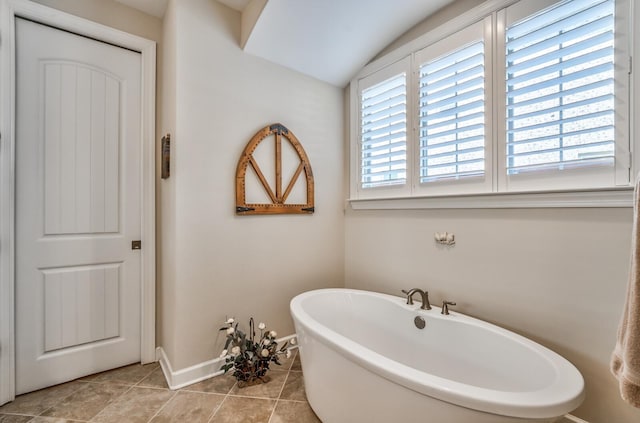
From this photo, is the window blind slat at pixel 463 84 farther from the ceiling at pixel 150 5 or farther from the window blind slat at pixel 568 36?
the ceiling at pixel 150 5

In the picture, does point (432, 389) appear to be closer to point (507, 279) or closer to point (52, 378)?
point (507, 279)

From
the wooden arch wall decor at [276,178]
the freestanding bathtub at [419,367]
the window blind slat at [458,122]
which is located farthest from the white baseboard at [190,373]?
the window blind slat at [458,122]

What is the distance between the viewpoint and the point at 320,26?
1.93m

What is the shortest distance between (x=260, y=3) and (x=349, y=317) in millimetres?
2253

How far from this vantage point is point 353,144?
2.51 meters

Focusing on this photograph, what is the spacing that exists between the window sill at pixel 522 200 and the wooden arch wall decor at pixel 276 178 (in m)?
0.67

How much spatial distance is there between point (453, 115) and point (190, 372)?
2.41 meters

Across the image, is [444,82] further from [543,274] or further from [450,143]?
[543,274]

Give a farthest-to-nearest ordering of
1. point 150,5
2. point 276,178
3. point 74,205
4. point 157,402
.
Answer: point 276,178, point 150,5, point 74,205, point 157,402

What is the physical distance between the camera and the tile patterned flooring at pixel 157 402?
1511mm

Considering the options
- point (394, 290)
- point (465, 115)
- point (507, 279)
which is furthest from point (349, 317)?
point (465, 115)

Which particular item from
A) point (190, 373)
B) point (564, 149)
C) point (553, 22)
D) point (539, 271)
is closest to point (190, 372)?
point (190, 373)

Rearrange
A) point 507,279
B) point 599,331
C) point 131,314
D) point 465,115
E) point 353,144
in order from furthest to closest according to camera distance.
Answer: point 353,144 < point 131,314 < point 465,115 < point 507,279 < point 599,331

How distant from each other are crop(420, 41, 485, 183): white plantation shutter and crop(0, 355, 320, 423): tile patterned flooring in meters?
1.69
